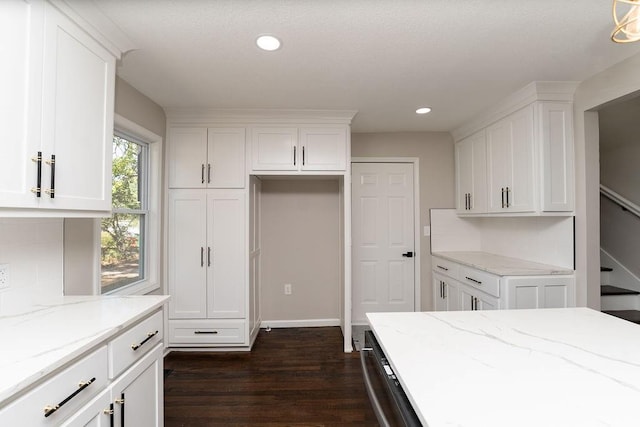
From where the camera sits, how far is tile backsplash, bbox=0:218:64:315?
1.40 m

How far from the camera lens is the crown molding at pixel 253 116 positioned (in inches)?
114

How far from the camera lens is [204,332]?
2.90 meters

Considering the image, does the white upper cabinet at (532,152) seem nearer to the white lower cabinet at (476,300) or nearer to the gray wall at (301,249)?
the white lower cabinet at (476,300)

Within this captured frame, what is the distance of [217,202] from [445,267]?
250 centimetres

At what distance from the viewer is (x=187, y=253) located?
9.55 feet

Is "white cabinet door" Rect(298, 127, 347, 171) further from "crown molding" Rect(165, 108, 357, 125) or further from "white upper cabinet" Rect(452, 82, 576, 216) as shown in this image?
"white upper cabinet" Rect(452, 82, 576, 216)

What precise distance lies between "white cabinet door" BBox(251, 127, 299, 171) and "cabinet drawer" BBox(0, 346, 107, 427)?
2084 millimetres

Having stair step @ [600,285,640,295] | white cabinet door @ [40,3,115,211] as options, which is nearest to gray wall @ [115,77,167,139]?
white cabinet door @ [40,3,115,211]

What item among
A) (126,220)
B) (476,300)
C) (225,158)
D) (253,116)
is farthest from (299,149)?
→ (476,300)

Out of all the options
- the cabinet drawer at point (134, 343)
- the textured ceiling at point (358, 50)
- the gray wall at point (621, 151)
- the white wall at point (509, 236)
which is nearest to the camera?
the cabinet drawer at point (134, 343)

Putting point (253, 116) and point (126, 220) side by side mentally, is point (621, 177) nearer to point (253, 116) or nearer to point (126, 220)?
point (253, 116)

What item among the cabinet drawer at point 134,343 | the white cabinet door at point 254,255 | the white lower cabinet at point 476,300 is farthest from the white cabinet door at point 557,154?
the cabinet drawer at point 134,343

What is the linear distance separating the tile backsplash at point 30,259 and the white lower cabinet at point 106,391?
618 millimetres

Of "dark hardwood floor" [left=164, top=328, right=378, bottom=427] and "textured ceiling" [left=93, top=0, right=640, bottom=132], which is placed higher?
"textured ceiling" [left=93, top=0, right=640, bottom=132]
